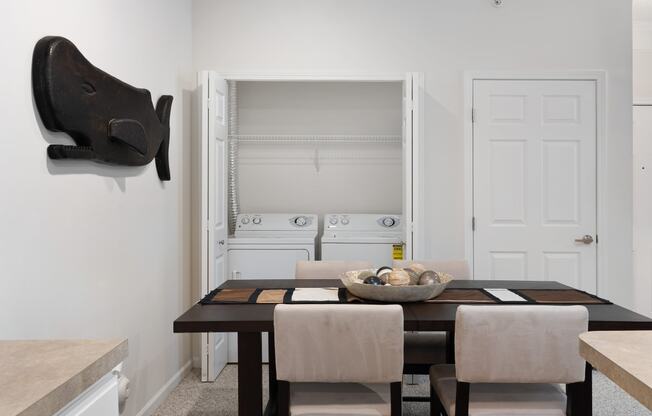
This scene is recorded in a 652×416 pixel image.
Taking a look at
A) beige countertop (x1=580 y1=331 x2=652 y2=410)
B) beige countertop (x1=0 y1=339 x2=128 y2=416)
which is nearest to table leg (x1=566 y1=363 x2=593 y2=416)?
beige countertop (x1=580 y1=331 x2=652 y2=410)

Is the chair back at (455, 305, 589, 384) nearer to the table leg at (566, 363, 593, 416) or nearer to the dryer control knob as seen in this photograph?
the table leg at (566, 363, 593, 416)

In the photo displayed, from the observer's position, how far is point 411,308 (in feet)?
6.41

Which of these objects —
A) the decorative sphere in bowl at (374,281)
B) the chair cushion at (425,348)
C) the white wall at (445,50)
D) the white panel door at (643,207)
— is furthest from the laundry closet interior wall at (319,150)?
the white panel door at (643,207)

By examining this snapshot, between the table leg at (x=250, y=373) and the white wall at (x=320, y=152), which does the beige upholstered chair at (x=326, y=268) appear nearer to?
the table leg at (x=250, y=373)

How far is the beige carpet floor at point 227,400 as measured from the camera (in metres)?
2.77

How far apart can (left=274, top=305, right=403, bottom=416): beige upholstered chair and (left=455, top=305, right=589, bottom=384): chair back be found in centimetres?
22

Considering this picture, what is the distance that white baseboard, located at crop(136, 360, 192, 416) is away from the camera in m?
2.71

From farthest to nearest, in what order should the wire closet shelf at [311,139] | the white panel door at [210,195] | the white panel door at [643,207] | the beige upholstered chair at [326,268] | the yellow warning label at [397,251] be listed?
1. the white panel door at [643,207]
2. the wire closet shelf at [311,139]
3. the yellow warning label at [397,251]
4. the white panel door at [210,195]
5. the beige upholstered chair at [326,268]

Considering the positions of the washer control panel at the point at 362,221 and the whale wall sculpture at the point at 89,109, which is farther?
the washer control panel at the point at 362,221

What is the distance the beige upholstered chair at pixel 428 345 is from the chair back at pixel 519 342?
2.32 feet

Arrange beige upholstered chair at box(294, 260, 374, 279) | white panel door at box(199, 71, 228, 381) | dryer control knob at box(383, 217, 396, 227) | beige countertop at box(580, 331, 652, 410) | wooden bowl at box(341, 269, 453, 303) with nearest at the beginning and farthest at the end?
beige countertop at box(580, 331, 652, 410), wooden bowl at box(341, 269, 453, 303), beige upholstered chair at box(294, 260, 374, 279), white panel door at box(199, 71, 228, 381), dryer control knob at box(383, 217, 396, 227)

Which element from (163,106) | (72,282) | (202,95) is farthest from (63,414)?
(202,95)

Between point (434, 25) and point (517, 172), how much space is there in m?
1.18

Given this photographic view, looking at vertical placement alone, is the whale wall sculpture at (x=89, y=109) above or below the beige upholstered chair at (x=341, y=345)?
above
